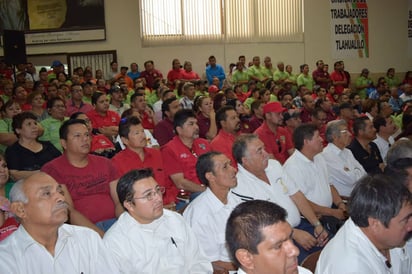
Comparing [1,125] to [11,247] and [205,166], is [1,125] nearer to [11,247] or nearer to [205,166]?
[205,166]

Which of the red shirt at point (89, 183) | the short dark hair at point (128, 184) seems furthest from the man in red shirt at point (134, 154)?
the short dark hair at point (128, 184)

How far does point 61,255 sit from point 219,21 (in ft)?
36.6

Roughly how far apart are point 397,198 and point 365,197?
13 centimetres

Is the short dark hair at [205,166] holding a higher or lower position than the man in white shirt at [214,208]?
higher

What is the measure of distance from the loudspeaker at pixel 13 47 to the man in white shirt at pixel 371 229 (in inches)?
309

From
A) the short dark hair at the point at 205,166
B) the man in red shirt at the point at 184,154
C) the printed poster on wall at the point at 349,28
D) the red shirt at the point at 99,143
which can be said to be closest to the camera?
the short dark hair at the point at 205,166

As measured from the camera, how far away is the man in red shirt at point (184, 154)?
424cm

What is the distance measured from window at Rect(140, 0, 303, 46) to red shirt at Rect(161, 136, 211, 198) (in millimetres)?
8385

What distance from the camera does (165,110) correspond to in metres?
5.77

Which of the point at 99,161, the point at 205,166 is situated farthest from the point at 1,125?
the point at 205,166

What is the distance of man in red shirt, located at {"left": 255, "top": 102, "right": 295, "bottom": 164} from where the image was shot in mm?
5586

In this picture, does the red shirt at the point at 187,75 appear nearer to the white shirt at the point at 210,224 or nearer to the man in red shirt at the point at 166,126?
the man in red shirt at the point at 166,126

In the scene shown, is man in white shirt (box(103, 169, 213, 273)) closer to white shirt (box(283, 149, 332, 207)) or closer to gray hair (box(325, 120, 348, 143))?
white shirt (box(283, 149, 332, 207))

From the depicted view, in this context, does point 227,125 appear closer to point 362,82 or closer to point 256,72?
point 256,72
